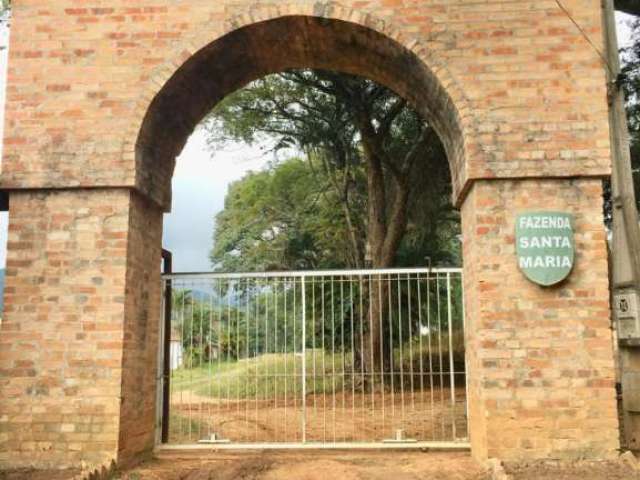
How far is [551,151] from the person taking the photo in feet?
21.4

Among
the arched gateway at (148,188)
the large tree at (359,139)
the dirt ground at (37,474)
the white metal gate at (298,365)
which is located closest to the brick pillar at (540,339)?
the arched gateway at (148,188)

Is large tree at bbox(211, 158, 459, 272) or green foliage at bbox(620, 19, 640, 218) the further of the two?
large tree at bbox(211, 158, 459, 272)

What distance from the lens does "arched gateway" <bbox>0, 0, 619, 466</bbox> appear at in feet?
20.6

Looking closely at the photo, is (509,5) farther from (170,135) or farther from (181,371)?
(181,371)

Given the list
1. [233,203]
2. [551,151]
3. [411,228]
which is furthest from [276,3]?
[233,203]

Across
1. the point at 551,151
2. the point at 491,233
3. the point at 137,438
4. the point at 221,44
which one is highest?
the point at 221,44

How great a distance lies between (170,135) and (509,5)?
4.31m

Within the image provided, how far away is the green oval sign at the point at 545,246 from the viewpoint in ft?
20.7

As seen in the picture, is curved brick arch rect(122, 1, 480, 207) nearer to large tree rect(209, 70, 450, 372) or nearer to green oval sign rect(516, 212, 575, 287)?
green oval sign rect(516, 212, 575, 287)

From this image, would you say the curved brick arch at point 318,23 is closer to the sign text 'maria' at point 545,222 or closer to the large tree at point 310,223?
the sign text 'maria' at point 545,222

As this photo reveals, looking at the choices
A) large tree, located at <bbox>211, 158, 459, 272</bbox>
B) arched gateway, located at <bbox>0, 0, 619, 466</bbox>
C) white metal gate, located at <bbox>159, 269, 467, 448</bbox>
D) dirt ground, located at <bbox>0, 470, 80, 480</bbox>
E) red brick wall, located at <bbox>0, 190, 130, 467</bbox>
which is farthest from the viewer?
large tree, located at <bbox>211, 158, 459, 272</bbox>

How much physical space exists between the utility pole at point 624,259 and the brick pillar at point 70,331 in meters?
5.59

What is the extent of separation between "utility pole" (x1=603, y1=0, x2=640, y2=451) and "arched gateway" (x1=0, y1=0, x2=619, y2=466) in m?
0.82

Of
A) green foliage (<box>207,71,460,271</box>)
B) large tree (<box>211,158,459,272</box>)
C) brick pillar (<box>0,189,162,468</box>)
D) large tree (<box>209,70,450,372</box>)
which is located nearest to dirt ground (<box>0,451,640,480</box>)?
brick pillar (<box>0,189,162,468</box>)
